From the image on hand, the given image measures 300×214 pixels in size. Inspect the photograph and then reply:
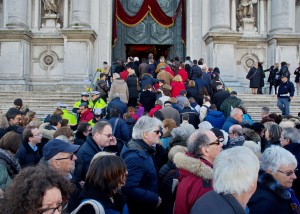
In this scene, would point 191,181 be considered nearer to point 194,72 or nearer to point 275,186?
point 275,186

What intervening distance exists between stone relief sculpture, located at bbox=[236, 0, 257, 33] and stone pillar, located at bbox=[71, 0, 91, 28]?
269 inches

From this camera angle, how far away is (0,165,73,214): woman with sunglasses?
9.11 ft

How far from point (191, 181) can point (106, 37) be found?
17.8 m

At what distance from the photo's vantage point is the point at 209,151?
4.61m

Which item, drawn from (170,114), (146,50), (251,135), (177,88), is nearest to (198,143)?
(251,135)

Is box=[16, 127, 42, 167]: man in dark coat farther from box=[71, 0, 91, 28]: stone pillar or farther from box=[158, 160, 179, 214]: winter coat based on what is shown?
box=[71, 0, 91, 28]: stone pillar

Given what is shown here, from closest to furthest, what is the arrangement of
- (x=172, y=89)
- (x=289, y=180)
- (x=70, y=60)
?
(x=289, y=180)
(x=172, y=89)
(x=70, y=60)

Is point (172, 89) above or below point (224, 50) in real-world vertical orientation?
below

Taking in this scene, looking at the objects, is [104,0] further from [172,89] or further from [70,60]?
[172,89]

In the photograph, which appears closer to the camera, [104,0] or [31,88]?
[31,88]

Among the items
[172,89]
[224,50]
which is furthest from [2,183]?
[224,50]

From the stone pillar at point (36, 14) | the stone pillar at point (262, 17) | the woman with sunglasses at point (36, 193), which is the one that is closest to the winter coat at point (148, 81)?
the stone pillar at point (36, 14)

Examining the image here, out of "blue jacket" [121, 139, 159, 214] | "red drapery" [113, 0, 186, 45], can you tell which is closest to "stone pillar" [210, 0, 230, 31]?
"red drapery" [113, 0, 186, 45]

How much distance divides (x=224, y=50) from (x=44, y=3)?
26.5ft
